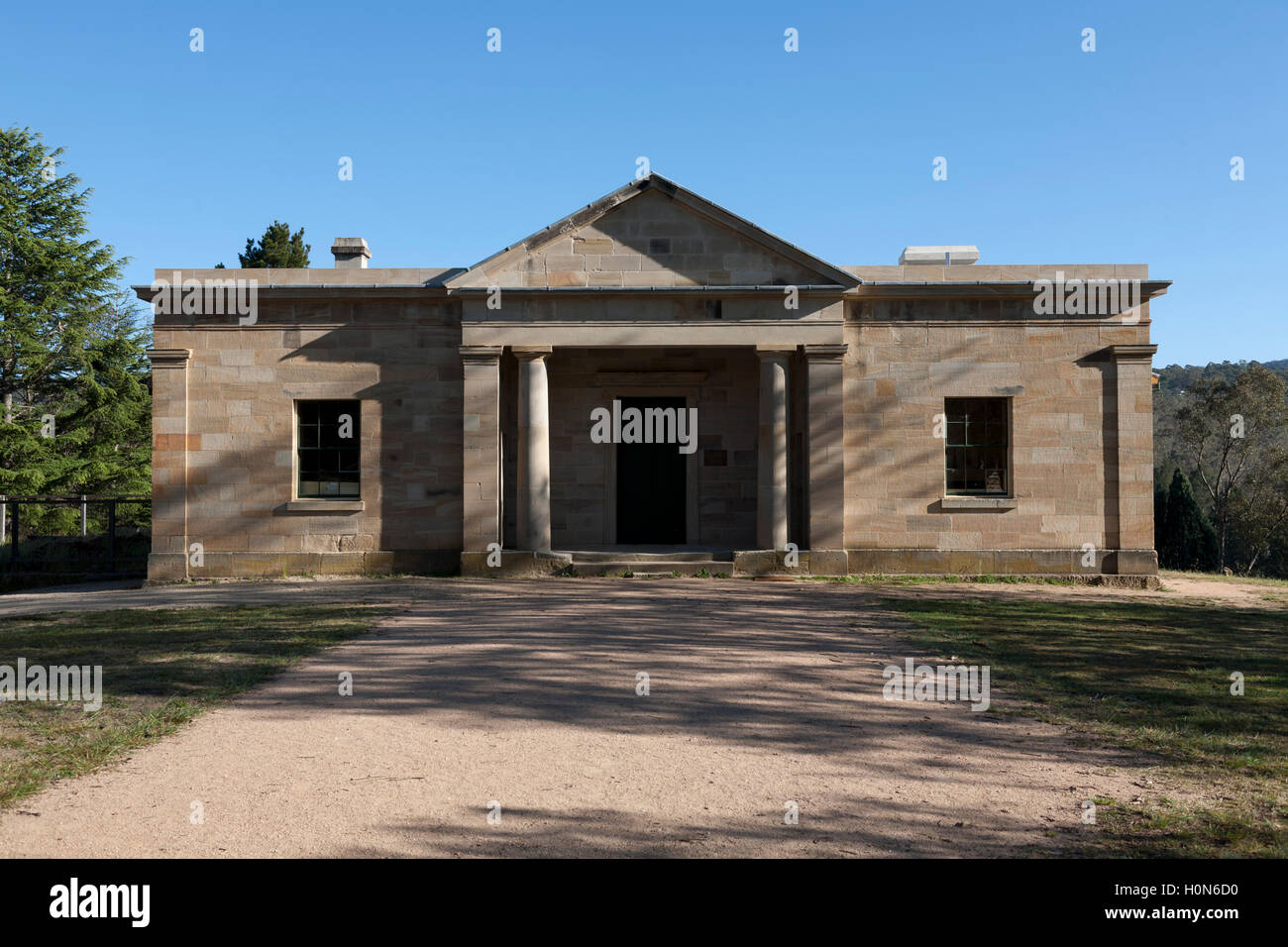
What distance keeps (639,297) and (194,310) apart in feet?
26.1

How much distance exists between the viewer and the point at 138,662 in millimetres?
7715

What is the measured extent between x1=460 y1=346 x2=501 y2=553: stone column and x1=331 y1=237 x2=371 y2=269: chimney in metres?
4.00

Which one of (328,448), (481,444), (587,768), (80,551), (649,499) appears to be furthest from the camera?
(80,551)

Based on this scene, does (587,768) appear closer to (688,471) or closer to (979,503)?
(979,503)

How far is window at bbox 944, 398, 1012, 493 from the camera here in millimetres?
15992

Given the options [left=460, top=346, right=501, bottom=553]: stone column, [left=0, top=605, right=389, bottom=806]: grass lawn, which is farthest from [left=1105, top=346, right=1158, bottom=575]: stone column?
[left=0, top=605, right=389, bottom=806]: grass lawn

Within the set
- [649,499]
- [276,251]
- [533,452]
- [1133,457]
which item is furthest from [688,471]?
[276,251]

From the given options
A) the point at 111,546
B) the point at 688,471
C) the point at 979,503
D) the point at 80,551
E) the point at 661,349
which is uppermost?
the point at 661,349

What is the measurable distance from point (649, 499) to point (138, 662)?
1094 centimetres

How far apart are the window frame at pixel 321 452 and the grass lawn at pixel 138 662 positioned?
488 centimetres

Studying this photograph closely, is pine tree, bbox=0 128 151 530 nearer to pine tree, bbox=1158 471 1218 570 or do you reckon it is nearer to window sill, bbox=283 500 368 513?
window sill, bbox=283 500 368 513

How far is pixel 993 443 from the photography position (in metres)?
16.0
